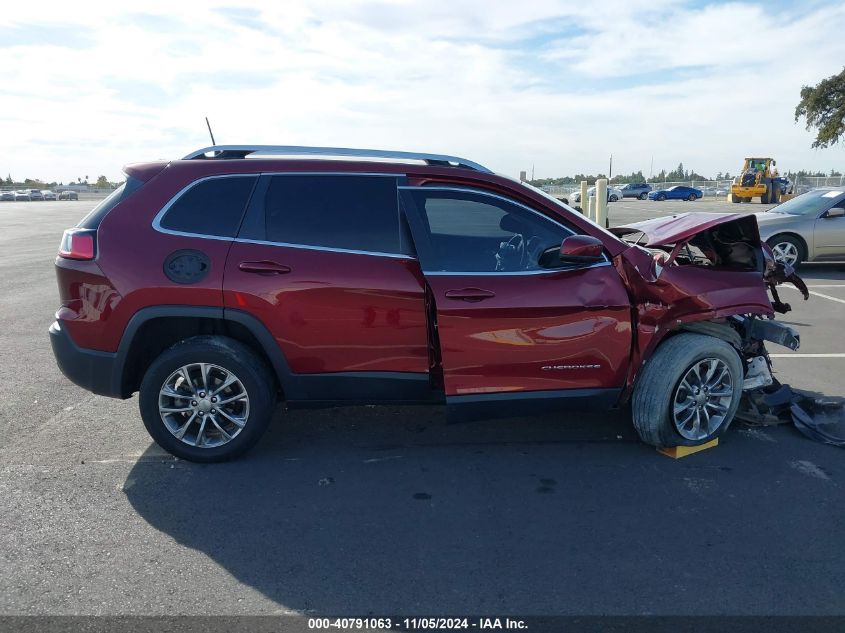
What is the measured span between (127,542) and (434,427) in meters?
2.25

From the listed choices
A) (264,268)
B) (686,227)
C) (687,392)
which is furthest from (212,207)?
(687,392)

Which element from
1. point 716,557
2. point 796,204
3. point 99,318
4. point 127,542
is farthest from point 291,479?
point 796,204

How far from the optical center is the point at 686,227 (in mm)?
4711

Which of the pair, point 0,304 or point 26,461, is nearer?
point 26,461

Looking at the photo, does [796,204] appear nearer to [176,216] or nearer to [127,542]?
[176,216]

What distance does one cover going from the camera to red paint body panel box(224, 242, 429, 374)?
4.14m

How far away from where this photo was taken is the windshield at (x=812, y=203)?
39.8ft

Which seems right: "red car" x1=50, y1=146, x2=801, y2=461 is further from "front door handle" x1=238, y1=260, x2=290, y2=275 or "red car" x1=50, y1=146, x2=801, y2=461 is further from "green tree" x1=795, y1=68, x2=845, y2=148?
"green tree" x1=795, y1=68, x2=845, y2=148

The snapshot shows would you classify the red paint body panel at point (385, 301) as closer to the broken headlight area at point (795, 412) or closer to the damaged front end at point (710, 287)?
the damaged front end at point (710, 287)

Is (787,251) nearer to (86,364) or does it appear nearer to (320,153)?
(320,153)

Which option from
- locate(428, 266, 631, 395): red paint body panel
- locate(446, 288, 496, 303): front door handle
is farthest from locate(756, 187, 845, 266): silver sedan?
locate(446, 288, 496, 303): front door handle

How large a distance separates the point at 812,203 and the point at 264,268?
11.7 meters

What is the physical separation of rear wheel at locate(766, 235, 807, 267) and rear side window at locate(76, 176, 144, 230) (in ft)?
36.2

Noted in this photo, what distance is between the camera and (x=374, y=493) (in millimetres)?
3986
